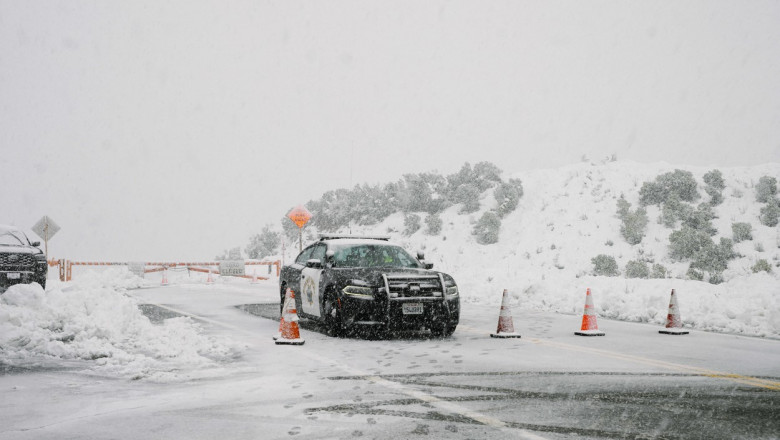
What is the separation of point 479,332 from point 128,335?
547 cm

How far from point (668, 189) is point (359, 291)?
4032 centimetres

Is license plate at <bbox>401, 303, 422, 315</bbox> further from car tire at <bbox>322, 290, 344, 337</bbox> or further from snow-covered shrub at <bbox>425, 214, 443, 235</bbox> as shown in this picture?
snow-covered shrub at <bbox>425, 214, 443, 235</bbox>

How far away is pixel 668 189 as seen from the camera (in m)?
48.2

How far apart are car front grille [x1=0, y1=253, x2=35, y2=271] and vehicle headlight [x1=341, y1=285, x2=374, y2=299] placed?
1129cm

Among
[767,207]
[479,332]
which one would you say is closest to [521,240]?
[767,207]

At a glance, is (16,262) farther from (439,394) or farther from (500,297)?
(439,394)

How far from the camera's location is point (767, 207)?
139ft

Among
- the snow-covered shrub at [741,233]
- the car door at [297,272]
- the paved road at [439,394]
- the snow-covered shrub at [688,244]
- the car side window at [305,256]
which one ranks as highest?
the snow-covered shrub at [741,233]

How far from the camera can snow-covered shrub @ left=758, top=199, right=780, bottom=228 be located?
41438 mm

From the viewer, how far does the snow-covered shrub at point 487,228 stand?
48.8m

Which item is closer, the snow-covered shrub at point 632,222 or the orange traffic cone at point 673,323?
the orange traffic cone at point 673,323

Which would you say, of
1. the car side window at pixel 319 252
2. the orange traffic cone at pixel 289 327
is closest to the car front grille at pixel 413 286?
the orange traffic cone at pixel 289 327

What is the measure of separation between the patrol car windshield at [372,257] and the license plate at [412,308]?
1.63 metres

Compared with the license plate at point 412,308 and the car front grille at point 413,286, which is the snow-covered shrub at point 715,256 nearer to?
the car front grille at point 413,286
